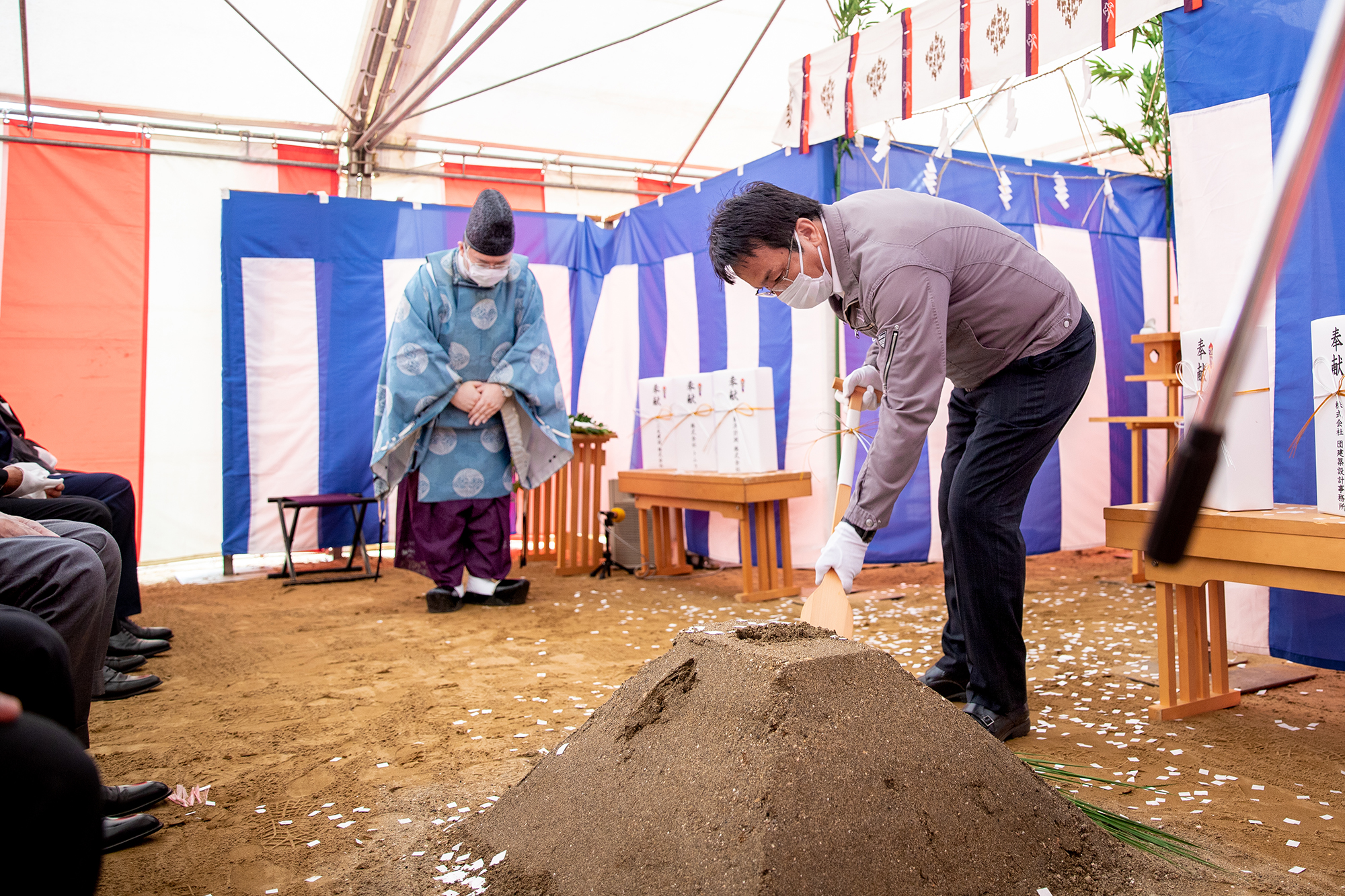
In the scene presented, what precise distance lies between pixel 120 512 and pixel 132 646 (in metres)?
0.41

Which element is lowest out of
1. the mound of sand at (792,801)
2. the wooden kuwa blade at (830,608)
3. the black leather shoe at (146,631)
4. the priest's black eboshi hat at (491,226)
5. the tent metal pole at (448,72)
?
the black leather shoe at (146,631)

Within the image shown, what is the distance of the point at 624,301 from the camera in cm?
481

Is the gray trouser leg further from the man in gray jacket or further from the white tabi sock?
the white tabi sock

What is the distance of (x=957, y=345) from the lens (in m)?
1.78

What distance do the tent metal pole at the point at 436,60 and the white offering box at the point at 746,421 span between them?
180 centimetres

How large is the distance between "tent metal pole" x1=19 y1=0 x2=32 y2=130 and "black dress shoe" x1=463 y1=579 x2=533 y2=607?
305 centimetres

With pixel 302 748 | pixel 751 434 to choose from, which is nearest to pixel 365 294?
pixel 751 434

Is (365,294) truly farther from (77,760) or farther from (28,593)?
(77,760)

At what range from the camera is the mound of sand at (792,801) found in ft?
3.54

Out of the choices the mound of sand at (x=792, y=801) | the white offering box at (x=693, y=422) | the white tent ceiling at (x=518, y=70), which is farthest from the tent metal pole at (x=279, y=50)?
the mound of sand at (x=792, y=801)

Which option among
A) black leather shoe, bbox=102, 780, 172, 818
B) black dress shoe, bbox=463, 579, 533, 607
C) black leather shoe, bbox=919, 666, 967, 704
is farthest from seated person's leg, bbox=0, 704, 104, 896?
black dress shoe, bbox=463, 579, 533, 607

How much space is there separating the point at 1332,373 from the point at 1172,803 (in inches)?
36.8

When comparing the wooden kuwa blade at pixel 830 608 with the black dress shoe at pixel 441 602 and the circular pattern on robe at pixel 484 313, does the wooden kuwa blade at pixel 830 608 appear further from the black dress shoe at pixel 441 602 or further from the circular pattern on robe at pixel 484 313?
the circular pattern on robe at pixel 484 313

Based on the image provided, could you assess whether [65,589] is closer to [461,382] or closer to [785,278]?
[785,278]
